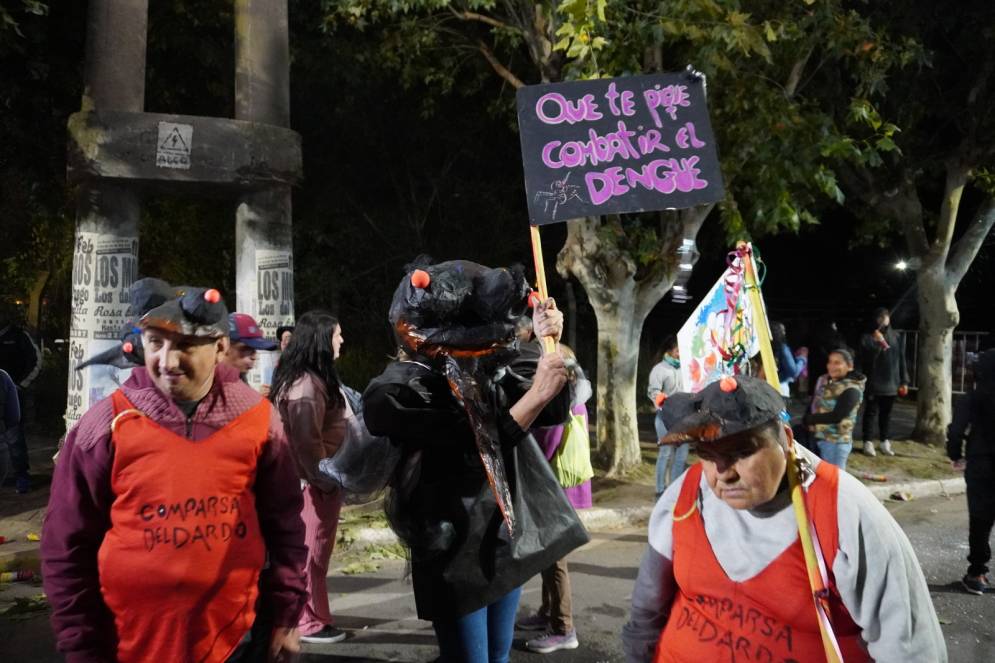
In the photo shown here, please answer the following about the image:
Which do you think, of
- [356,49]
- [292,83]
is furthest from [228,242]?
[356,49]

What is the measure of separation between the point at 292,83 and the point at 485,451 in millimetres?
Answer: 11769

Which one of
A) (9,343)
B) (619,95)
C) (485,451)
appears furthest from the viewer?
(9,343)

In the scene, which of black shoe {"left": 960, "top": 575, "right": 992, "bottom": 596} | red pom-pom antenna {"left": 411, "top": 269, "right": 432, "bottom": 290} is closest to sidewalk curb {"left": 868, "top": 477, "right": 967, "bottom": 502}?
black shoe {"left": 960, "top": 575, "right": 992, "bottom": 596}

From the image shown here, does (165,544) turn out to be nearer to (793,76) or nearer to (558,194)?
(558,194)

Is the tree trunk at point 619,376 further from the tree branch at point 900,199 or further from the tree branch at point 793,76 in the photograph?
the tree branch at point 900,199

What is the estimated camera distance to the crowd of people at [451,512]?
208 centimetres

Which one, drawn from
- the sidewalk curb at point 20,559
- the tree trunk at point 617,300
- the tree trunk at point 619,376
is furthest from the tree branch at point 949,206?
the sidewalk curb at point 20,559

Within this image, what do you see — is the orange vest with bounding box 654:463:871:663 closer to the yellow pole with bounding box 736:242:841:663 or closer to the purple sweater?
A: the yellow pole with bounding box 736:242:841:663

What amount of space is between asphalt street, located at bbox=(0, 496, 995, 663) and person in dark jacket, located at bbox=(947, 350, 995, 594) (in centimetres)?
26

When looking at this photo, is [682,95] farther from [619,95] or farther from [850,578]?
[850,578]

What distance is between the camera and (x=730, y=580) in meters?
2.15

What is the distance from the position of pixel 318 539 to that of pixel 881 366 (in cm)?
→ 891

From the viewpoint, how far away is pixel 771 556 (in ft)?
6.94

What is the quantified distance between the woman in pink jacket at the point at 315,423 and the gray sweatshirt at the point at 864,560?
8.50 ft
